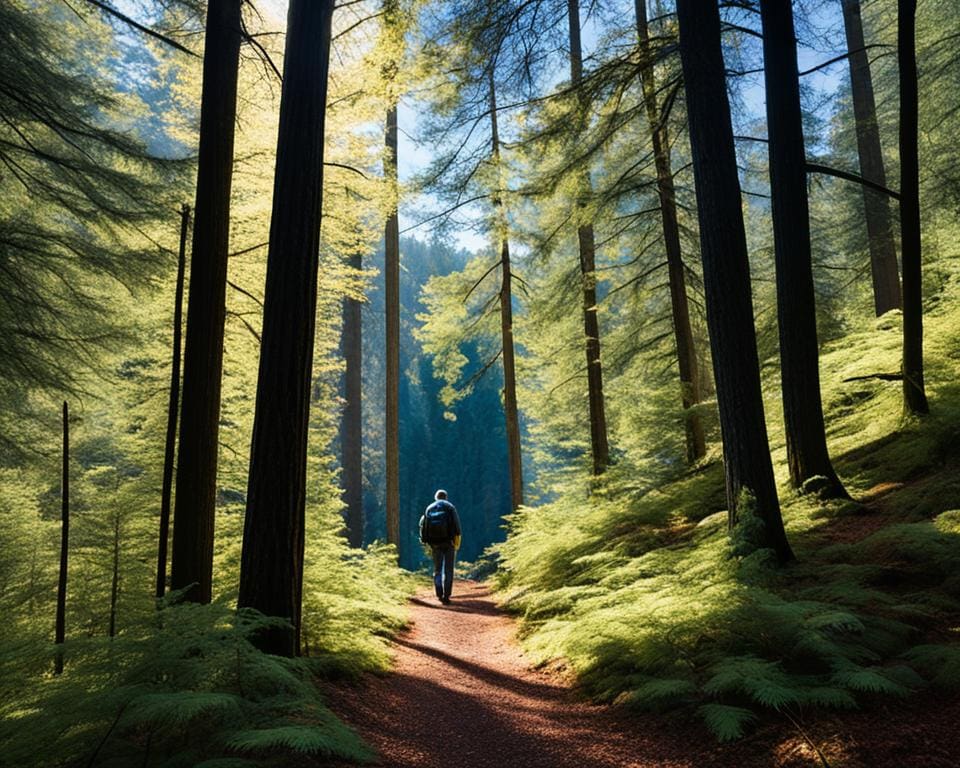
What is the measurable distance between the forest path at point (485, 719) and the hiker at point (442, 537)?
11.3ft

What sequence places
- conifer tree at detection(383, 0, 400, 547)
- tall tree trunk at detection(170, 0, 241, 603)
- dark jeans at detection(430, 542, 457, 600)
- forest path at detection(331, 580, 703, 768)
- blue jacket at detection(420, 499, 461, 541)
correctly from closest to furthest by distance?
1. forest path at detection(331, 580, 703, 768)
2. tall tree trunk at detection(170, 0, 241, 603)
3. blue jacket at detection(420, 499, 461, 541)
4. dark jeans at detection(430, 542, 457, 600)
5. conifer tree at detection(383, 0, 400, 547)

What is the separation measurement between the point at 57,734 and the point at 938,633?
4.46 m

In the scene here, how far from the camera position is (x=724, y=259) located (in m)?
5.47

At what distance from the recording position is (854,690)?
116 inches

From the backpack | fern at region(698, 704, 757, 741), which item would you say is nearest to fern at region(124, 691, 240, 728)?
fern at region(698, 704, 757, 741)

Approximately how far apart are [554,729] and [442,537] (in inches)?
256

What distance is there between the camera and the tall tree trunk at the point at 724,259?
208 inches

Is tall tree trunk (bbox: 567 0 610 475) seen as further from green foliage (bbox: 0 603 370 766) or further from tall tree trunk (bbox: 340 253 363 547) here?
green foliage (bbox: 0 603 370 766)

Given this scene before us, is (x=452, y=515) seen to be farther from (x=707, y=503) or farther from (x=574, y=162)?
(x=574, y=162)

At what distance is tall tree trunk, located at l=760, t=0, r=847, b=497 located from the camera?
19.9 ft

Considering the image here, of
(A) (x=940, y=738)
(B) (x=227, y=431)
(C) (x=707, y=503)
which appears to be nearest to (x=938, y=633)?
(A) (x=940, y=738)

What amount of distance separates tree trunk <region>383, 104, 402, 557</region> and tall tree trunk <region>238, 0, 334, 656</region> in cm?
888

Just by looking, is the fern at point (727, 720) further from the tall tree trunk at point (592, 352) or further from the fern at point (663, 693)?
→ the tall tree trunk at point (592, 352)

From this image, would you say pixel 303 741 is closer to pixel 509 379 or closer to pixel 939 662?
pixel 939 662
